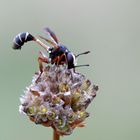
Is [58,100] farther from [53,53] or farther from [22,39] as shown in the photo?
[22,39]

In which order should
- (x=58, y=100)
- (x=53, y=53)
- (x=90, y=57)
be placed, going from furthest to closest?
1. (x=90, y=57)
2. (x=53, y=53)
3. (x=58, y=100)

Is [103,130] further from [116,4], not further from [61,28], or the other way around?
[116,4]

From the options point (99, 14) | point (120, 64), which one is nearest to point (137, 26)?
point (99, 14)

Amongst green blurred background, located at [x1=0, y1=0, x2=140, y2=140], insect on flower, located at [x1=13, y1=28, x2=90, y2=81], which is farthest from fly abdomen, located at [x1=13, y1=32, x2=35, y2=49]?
green blurred background, located at [x1=0, y1=0, x2=140, y2=140]

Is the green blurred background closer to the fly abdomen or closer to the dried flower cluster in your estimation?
the fly abdomen

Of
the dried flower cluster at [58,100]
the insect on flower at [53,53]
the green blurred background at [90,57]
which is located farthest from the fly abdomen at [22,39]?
the green blurred background at [90,57]

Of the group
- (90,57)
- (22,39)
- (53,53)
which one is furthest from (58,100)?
(90,57)
